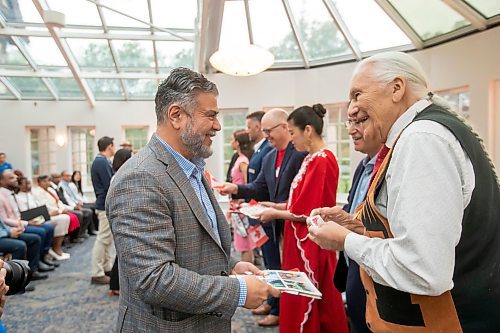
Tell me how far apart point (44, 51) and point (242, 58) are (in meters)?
6.37

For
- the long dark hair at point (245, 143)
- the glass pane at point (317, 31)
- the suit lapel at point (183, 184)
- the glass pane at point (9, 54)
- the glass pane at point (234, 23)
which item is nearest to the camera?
the suit lapel at point (183, 184)

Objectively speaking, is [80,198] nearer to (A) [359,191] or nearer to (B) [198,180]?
(A) [359,191]

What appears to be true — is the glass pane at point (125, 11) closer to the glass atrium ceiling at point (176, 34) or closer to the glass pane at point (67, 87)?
the glass atrium ceiling at point (176, 34)

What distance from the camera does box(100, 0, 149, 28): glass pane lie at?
7.25 meters

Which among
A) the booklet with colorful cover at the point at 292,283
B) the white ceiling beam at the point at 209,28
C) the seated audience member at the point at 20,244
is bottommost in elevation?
the seated audience member at the point at 20,244

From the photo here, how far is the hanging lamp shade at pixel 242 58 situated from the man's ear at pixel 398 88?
2.98 metres

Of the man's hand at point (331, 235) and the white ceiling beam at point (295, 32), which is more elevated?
the white ceiling beam at point (295, 32)

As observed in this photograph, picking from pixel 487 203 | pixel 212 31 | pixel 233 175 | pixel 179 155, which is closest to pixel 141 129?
pixel 212 31

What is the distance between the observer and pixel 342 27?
6609mm

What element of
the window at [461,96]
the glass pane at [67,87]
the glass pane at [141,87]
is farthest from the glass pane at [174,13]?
the window at [461,96]

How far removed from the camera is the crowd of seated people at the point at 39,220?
4516 mm

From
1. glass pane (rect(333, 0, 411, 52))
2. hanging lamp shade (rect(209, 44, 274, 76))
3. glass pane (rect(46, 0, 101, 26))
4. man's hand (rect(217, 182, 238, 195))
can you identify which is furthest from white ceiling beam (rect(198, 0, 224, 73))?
man's hand (rect(217, 182, 238, 195))

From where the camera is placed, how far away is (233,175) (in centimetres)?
482

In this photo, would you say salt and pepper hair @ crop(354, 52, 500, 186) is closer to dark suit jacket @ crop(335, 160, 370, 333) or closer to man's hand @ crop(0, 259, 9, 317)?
dark suit jacket @ crop(335, 160, 370, 333)
